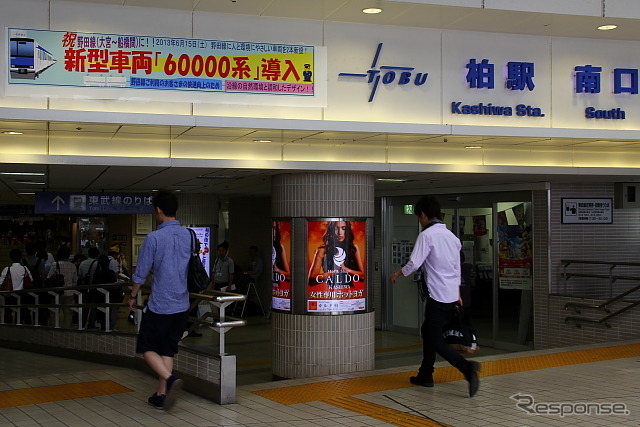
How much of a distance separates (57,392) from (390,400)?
307cm

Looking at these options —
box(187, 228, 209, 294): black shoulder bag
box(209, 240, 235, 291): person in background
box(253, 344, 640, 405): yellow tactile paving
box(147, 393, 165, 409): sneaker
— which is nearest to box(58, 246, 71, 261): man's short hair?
box(209, 240, 235, 291): person in background

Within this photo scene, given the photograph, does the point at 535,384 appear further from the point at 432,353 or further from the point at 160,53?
the point at 160,53

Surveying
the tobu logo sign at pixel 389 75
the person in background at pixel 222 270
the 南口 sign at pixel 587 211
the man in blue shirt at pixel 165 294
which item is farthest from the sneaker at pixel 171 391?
the person in background at pixel 222 270

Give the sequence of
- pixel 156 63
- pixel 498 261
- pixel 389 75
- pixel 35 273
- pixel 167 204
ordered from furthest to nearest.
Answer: pixel 35 273 → pixel 498 261 → pixel 389 75 → pixel 156 63 → pixel 167 204

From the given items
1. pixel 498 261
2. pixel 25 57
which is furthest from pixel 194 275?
pixel 498 261

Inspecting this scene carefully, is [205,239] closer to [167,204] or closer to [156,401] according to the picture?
[156,401]

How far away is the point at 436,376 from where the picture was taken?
7.76 meters

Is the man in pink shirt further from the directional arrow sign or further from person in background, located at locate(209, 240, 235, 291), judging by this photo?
person in background, located at locate(209, 240, 235, 291)

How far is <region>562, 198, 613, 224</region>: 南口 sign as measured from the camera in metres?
11.6

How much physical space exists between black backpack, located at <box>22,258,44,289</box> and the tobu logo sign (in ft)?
23.5

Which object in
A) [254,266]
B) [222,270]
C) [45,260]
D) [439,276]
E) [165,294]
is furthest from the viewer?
[254,266]

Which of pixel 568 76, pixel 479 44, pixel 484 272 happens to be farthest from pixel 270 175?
pixel 484 272

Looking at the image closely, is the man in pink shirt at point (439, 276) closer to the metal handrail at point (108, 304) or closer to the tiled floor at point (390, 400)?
the tiled floor at point (390, 400)

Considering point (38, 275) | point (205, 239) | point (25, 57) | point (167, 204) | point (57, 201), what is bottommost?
point (38, 275)
